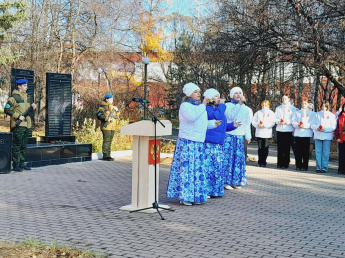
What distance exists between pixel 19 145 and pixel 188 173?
5.45 meters

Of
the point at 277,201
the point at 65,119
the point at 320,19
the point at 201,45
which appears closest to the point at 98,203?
the point at 277,201

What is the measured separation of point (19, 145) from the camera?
516 inches

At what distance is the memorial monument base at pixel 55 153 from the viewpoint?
14180 millimetres

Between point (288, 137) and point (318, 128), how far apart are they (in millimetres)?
955

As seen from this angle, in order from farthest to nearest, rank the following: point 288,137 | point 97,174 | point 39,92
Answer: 1. point 39,92
2. point 288,137
3. point 97,174

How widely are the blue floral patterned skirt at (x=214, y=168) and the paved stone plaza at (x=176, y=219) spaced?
0.21 meters

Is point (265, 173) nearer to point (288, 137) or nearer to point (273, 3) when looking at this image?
point (288, 137)

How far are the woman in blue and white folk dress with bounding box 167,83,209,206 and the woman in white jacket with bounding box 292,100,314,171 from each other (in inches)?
262

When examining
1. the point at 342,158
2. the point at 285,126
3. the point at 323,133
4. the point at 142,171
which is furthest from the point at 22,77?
the point at 342,158

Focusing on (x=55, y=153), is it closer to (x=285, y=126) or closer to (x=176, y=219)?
(x=285, y=126)

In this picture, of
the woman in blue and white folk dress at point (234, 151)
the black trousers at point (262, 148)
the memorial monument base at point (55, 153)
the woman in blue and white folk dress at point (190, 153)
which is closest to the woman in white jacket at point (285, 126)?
the black trousers at point (262, 148)

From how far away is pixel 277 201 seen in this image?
33.6ft

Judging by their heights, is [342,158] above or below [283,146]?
below

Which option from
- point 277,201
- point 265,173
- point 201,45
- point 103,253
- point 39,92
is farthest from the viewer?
point 39,92
